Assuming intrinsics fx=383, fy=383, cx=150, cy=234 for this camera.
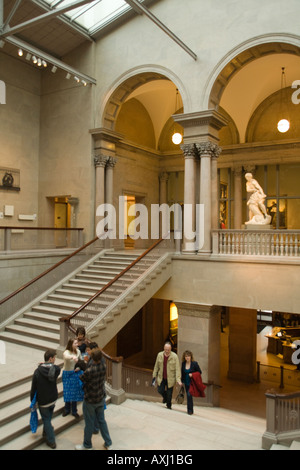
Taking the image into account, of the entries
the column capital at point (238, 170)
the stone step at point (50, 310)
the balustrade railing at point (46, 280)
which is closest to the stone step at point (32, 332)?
the balustrade railing at point (46, 280)

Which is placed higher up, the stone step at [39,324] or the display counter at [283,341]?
the stone step at [39,324]

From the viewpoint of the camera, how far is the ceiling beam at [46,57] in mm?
12209

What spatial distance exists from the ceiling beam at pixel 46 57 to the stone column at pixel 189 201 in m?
5.18

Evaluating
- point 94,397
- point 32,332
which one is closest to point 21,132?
point 32,332

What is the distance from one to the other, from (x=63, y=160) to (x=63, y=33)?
4.95 m

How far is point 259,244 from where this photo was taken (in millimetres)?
12117

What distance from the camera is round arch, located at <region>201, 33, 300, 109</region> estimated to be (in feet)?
38.6

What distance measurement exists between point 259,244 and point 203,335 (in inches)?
136

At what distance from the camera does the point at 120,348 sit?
57.5 ft

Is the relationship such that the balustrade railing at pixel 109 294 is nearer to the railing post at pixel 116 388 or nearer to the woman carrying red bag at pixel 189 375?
the railing post at pixel 116 388

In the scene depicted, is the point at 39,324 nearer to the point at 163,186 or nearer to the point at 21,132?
the point at 21,132

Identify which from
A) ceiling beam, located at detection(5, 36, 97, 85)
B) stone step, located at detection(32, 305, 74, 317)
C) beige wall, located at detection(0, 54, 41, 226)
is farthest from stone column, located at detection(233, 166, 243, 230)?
stone step, located at detection(32, 305, 74, 317)

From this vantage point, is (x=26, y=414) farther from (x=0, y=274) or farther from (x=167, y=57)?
(x=167, y=57)
